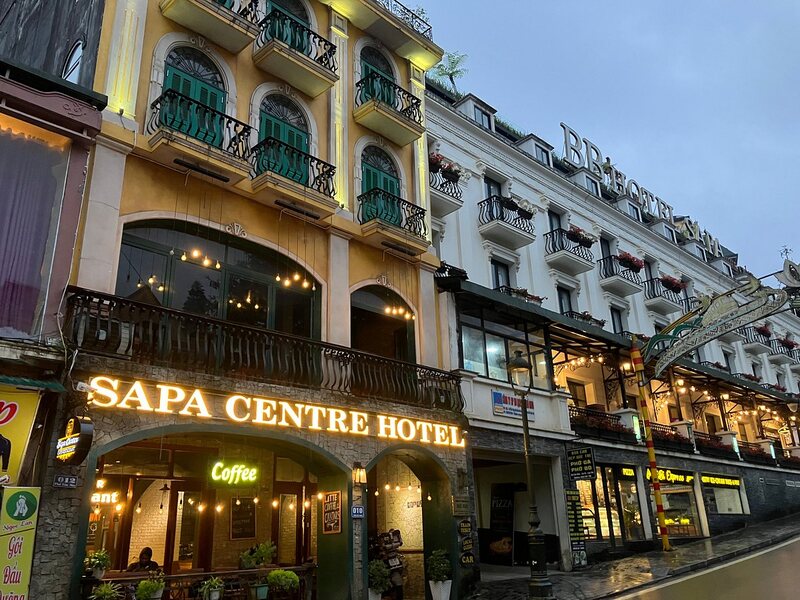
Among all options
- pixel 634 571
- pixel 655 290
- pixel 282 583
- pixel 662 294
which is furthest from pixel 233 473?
pixel 662 294

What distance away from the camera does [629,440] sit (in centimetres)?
2184

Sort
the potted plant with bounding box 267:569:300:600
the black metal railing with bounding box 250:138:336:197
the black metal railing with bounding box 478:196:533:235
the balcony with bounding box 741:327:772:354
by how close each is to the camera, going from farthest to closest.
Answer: the balcony with bounding box 741:327:772:354 < the black metal railing with bounding box 478:196:533:235 < the black metal railing with bounding box 250:138:336:197 < the potted plant with bounding box 267:569:300:600

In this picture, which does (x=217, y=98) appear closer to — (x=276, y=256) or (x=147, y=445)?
(x=276, y=256)

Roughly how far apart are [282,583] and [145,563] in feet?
9.59

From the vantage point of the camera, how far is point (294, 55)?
48.1 ft

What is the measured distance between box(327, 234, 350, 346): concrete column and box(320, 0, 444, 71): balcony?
6.76 m

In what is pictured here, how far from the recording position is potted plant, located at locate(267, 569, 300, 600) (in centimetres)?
1155

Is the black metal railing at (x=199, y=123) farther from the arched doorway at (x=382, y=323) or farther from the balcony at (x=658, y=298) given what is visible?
the balcony at (x=658, y=298)

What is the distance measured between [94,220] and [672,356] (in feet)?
61.1

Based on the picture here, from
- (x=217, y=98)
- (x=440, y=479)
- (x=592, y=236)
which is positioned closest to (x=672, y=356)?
(x=592, y=236)

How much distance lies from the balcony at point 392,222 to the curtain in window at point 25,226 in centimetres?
711

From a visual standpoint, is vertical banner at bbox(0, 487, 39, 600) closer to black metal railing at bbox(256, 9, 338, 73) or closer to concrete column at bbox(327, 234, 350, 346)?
concrete column at bbox(327, 234, 350, 346)

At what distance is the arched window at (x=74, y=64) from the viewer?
43.6 ft

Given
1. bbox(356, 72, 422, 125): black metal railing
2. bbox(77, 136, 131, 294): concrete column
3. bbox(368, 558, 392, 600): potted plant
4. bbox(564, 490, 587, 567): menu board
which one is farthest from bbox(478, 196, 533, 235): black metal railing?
bbox(77, 136, 131, 294): concrete column
